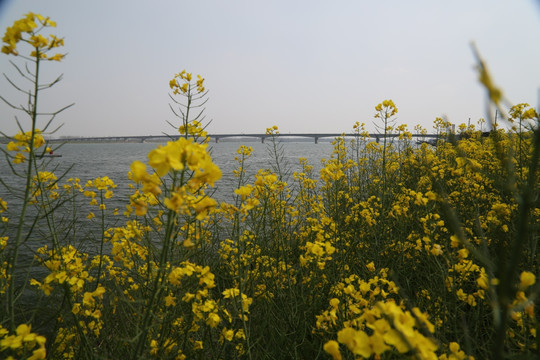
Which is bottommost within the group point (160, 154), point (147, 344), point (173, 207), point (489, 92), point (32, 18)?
point (147, 344)

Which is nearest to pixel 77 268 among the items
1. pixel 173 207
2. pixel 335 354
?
pixel 173 207

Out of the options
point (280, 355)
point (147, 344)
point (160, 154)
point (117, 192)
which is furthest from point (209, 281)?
point (117, 192)

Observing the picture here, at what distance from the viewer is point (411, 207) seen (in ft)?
14.7

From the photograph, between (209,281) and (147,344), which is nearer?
(209,281)

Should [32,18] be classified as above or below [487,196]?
above

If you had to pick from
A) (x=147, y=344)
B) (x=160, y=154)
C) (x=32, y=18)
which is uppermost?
(x=32, y=18)

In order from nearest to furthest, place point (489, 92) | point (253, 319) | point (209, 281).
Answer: point (489, 92) < point (209, 281) < point (253, 319)

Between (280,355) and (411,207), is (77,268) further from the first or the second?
(411,207)

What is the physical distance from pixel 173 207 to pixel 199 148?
9.5 inches

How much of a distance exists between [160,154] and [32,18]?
116 centimetres

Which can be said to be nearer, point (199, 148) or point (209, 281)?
point (199, 148)

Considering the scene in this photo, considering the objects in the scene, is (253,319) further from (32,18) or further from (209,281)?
(32,18)

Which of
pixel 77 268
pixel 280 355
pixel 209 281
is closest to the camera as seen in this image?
pixel 209 281

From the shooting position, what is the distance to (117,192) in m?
12.0
